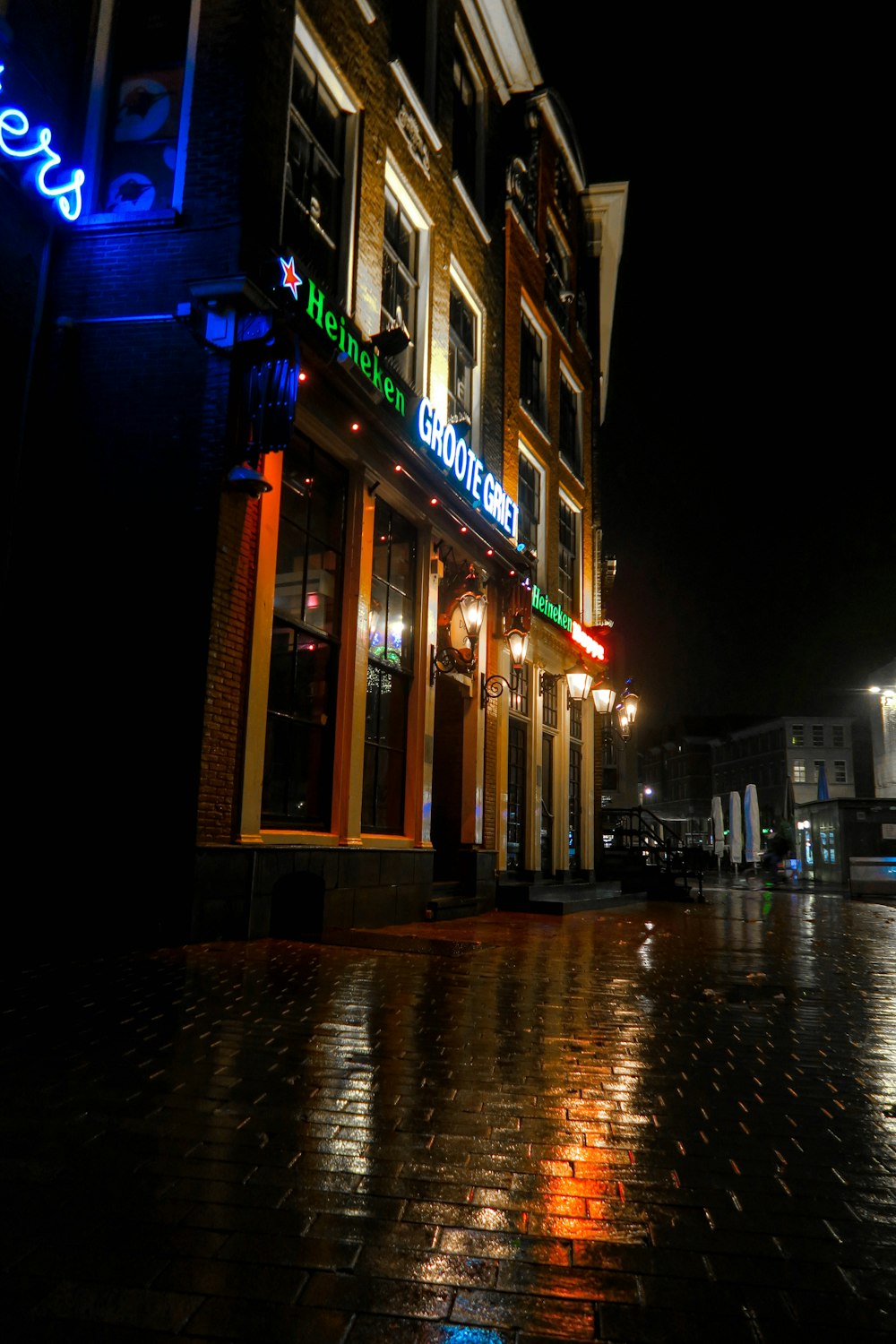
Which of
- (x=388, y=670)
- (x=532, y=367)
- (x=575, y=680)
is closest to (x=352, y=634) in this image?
(x=388, y=670)

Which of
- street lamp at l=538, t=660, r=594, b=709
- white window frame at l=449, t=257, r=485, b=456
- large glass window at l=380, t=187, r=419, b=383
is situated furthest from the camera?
street lamp at l=538, t=660, r=594, b=709

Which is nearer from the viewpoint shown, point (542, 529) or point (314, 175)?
point (314, 175)

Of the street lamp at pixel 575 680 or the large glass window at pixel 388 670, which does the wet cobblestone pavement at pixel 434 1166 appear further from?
the street lamp at pixel 575 680

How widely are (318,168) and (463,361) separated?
5119 mm

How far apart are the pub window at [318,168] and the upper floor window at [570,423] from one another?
11.2 metres

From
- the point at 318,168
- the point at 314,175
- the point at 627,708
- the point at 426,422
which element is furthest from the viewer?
the point at 627,708

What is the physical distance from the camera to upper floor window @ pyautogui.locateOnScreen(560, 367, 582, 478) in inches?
893

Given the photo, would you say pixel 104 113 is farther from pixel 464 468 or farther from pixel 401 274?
pixel 464 468

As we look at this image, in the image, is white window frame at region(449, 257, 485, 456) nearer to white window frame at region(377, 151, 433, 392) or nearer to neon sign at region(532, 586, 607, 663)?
white window frame at region(377, 151, 433, 392)

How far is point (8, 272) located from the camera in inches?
352

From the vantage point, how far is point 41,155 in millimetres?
8766

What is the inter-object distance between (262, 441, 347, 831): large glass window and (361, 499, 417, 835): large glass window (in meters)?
0.95

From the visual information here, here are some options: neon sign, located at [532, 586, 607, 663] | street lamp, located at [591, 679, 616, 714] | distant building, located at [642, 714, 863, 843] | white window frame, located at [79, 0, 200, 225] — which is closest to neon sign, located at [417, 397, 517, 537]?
neon sign, located at [532, 586, 607, 663]

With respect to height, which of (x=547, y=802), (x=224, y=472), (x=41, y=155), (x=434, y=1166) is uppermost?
(x=41, y=155)
